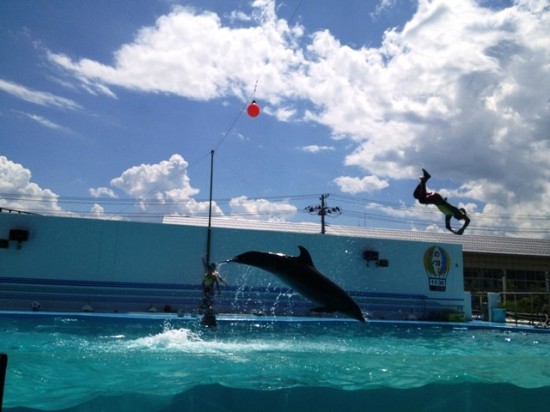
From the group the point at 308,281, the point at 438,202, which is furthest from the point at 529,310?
the point at 308,281

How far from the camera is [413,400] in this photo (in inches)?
174

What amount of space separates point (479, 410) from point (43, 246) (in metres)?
13.6

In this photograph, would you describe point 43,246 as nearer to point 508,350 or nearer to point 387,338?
point 387,338

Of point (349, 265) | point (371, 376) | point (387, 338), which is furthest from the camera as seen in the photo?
point (349, 265)

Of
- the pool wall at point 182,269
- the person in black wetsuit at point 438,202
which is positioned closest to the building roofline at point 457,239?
the pool wall at point 182,269

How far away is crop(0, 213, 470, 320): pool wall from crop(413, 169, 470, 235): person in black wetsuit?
1005 cm

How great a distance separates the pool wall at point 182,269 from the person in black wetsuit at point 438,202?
33.0 feet

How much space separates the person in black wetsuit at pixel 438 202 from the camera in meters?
6.46

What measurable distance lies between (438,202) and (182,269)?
10.9 meters

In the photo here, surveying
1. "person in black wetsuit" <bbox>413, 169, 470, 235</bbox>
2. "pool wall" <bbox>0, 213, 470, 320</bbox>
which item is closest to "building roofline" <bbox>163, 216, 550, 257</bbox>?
"pool wall" <bbox>0, 213, 470, 320</bbox>

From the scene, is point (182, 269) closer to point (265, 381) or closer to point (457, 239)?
point (265, 381)

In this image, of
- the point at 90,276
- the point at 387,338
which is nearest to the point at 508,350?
the point at 387,338

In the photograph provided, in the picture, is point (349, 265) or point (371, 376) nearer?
point (371, 376)

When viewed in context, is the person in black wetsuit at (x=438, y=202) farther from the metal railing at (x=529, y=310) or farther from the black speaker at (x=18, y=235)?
the black speaker at (x=18, y=235)
